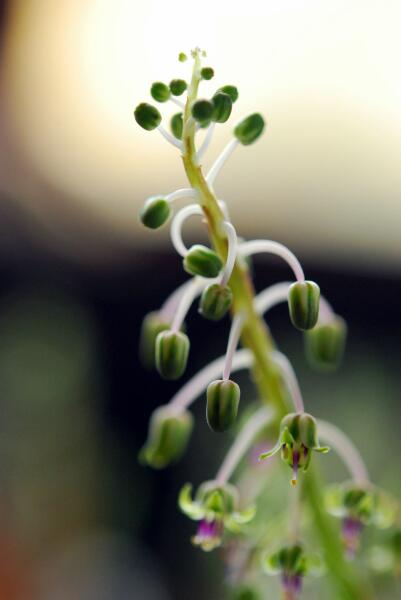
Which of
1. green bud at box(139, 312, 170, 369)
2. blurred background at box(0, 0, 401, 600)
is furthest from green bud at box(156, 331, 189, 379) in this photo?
blurred background at box(0, 0, 401, 600)

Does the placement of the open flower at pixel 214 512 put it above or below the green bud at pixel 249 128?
below

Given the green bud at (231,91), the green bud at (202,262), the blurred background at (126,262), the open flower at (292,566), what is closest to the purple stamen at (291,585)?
the open flower at (292,566)

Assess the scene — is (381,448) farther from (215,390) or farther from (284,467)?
(215,390)

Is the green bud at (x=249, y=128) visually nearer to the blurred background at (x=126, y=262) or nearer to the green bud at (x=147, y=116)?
the green bud at (x=147, y=116)

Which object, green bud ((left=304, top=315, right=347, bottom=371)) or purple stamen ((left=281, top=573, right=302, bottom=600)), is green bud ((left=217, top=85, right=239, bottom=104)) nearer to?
green bud ((left=304, top=315, right=347, bottom=371))

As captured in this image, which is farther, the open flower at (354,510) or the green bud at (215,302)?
the open flower at (354,510)

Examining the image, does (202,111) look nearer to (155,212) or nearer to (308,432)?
(155,212)

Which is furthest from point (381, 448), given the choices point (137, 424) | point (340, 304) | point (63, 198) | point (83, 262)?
point (63, 198)
